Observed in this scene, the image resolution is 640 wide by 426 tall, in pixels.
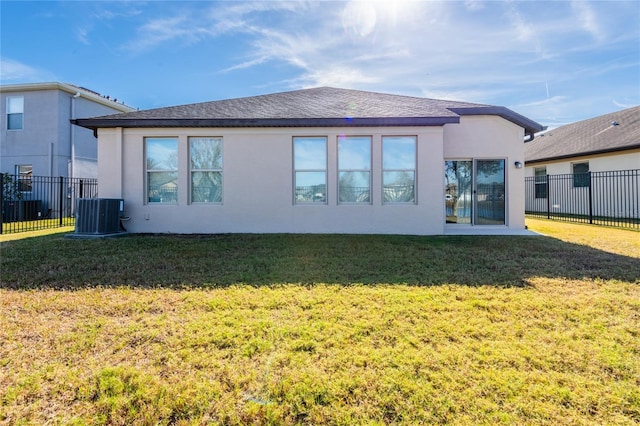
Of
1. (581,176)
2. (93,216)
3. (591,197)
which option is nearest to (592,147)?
(581,176)

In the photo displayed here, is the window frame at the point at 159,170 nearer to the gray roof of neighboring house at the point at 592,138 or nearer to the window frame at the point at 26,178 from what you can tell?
the window frame at the point at 26,178

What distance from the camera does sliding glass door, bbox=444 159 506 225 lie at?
391 inches

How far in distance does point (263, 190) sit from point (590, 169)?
647 inches

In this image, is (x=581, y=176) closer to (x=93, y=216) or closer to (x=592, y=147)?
(x=592, y=147)

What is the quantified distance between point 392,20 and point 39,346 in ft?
34.9

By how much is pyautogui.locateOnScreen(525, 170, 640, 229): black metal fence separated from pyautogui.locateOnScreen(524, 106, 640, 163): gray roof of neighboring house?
1.18 meters

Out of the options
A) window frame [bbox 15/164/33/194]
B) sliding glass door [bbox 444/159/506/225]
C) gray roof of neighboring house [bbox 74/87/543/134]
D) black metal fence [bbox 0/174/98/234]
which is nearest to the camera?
gray roof of neighboring house [bbox 74/87/543/134]

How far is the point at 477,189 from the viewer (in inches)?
395

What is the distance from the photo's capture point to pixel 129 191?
9.10 meters

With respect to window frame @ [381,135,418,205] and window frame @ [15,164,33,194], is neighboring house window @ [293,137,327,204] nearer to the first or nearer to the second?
window frame @ [381,135,418,205]

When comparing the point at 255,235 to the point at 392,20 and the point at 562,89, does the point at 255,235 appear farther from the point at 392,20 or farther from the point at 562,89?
the point at 562,89

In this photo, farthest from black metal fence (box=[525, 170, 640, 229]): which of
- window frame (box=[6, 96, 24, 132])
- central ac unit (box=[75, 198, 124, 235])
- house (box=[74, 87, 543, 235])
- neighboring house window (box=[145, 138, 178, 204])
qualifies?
window frame (box=[6, 96, 24, 132])

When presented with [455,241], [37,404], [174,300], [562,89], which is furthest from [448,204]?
[562,89]

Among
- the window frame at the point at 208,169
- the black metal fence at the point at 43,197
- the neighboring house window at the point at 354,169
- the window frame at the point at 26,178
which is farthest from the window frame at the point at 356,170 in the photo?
the window frame at the point at 26,178
